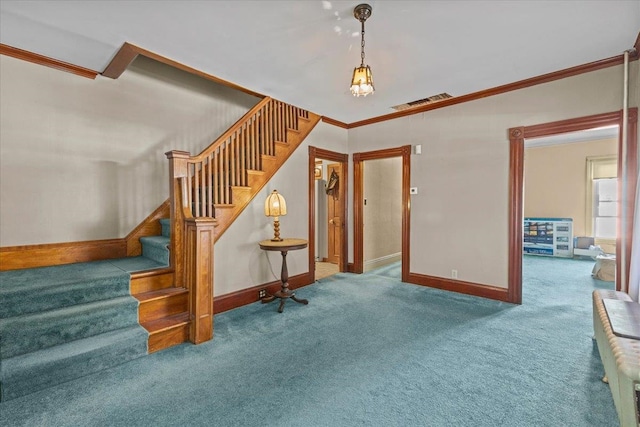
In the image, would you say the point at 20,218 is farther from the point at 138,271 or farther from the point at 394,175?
the point at 394,175

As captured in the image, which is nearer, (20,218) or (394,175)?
(20,218)

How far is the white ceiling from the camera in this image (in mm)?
2129

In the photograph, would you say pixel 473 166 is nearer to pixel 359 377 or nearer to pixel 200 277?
pixel 359 377

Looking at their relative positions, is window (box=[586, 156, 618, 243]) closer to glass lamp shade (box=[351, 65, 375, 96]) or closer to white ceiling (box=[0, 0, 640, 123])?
white ceiling (box=[0, 0, 640, 123])

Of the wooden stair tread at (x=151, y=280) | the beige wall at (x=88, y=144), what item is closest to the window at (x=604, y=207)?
the beige wall at (x=88, y=144)

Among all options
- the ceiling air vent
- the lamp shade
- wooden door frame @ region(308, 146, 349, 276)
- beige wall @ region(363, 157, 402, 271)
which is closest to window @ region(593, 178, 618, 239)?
beige wall @ region(363, 157, 402, 271)

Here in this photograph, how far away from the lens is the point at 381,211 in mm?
5781

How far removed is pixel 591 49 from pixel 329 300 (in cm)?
377

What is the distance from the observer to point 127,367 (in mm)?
2199

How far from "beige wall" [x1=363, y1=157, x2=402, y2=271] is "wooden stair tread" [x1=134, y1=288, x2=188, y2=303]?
3345 mm

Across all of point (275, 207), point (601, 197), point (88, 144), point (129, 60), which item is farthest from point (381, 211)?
point (601, 197)

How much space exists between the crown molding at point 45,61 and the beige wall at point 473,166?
13.5ft

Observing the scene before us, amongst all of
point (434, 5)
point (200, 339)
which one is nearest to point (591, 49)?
point (434, 5)

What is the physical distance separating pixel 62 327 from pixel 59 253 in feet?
4.41
